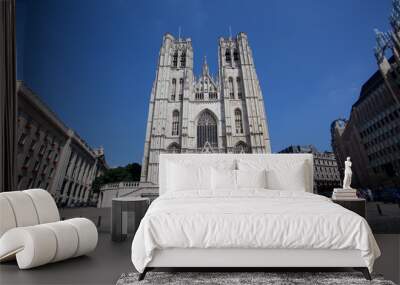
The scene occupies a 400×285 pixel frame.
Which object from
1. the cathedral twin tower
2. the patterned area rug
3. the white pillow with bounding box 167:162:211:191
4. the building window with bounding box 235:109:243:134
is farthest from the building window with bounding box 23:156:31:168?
the building window with bounding box 235:109:243:134

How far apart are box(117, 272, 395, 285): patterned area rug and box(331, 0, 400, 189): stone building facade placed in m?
2.58

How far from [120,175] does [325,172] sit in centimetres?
304

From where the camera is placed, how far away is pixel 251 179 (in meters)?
3.01

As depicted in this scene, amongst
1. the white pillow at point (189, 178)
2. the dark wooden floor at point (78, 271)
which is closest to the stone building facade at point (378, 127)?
the white pillow at point (189, 178)

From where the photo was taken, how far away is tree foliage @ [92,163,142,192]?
15.0 feet

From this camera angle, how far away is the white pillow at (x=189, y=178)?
3100 mm

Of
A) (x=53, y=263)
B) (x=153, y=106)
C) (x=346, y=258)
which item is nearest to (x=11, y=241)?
(x=53, y=263)

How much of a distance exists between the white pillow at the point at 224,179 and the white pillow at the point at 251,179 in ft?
0.17

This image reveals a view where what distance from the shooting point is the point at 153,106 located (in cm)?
490

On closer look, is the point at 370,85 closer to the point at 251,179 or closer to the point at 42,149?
the point at 251,179

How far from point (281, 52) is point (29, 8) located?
3.95m

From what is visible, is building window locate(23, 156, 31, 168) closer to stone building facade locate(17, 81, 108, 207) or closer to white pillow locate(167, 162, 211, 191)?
stone building facade locate(17, 81, 108, 207)

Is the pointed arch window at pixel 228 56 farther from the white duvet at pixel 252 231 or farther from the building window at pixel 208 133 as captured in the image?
the white duvet at pixel 252 231

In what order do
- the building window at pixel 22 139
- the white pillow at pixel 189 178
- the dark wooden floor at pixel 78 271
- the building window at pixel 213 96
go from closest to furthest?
the dark wooden floor at pixel 78 271, the white pillow at pixel 189 178, the building window at pixel 22 139, the building window at pixel 213 96
